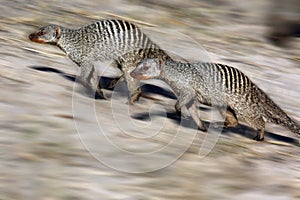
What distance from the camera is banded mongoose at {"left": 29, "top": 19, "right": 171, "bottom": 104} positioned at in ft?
27.7

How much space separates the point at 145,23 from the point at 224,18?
137 centimetres

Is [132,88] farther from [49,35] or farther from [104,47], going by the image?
[49,35]

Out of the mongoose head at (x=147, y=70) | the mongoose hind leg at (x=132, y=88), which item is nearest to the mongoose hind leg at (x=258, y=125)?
the mongoose head at (x=147, y=70)

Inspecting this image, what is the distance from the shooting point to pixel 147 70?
8.00 m

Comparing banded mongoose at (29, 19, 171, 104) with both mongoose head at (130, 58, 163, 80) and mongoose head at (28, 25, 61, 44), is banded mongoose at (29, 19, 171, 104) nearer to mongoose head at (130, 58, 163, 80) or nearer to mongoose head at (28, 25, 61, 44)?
mongoose head at (28, 25, 61, 44)

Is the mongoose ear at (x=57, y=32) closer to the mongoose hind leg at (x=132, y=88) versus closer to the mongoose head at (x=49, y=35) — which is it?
the mongoose head at (x=49, y=35)

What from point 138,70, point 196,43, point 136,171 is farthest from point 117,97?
point 196,43

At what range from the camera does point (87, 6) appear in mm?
12922

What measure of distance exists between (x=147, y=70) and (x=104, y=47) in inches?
29.2

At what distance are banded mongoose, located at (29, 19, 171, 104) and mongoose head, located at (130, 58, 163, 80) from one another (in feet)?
1.12

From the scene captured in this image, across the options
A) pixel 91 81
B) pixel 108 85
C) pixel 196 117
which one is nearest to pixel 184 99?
pixel 196 117

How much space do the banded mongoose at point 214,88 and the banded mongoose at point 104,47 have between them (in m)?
0.37

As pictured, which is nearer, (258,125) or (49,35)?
(258,125)

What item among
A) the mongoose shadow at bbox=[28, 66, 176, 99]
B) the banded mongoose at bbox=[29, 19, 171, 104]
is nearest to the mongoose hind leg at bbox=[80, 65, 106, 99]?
the banded mongoose at bbox=[29, 19, 171, 104]
